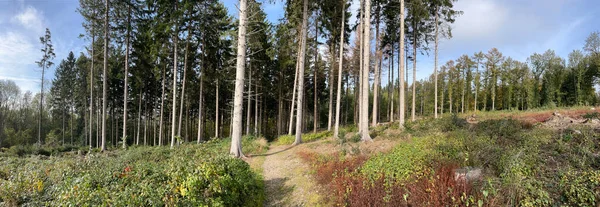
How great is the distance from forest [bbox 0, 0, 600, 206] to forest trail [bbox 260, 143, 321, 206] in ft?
0.52

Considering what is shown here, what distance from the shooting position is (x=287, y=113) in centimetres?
3394

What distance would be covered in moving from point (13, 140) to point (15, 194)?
43154mm

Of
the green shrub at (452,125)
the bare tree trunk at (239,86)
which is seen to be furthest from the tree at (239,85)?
the green shrub at (452,125)

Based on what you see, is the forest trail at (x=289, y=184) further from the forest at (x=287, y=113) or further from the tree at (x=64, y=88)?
the tree at (x=64, y=88)

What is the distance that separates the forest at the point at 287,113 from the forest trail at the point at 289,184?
160 millimetres

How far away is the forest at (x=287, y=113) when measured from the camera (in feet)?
13.9

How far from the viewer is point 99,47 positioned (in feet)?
59.6

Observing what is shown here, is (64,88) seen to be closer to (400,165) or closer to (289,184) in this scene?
(289,184)

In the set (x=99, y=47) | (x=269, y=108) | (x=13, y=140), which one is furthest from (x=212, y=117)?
(x=13, y=140)

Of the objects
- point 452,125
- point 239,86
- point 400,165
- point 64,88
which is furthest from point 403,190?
point 64,88

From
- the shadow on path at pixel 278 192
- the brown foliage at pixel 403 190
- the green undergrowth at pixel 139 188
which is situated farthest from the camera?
the shadow on path at pixel 278 192

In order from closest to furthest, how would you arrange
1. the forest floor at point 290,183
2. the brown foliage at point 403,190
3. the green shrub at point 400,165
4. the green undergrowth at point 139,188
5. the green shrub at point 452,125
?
1. the green undergrowth at point 139,188
2. the brown foliage at point 403,190
3. the green shrub at point 400,165
4. the forest floor at point 290,183
5. the green shrub at point 452,125

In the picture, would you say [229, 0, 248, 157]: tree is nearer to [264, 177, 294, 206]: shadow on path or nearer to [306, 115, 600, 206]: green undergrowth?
[264, 177, 294, 206]: shadow on path

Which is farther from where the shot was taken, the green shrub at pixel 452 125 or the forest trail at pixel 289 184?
the green shrub at pixel 452 125
